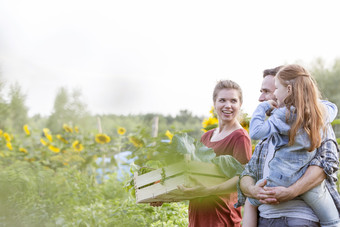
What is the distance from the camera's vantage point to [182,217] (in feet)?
8.43

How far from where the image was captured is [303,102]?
3.84 feet

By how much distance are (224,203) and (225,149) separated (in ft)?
0.73

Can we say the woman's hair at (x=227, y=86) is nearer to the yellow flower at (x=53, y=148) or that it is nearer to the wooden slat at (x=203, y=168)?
the wooden slat at (x=203, y=168)

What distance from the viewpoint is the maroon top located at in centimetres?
149

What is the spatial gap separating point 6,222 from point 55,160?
186 inches

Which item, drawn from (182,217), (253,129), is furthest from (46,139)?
(253,129)

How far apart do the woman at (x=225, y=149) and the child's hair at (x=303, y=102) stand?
344 mm

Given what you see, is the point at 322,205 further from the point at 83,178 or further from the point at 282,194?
the point at 83,178

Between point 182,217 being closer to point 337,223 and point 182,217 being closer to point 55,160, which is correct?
point 337,223

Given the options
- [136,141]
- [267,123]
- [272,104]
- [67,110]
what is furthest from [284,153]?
[67,110]

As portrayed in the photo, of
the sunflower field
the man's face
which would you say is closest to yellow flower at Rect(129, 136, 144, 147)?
the sunflower field

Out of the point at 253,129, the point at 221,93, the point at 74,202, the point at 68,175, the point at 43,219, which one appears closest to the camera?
the point at 253,129

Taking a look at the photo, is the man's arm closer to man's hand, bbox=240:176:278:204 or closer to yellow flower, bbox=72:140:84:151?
man's hand, bbox=240:176:278:204

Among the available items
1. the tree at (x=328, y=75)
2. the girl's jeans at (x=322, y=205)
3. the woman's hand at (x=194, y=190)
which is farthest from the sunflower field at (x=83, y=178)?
the tree at (x=328, y=75)
